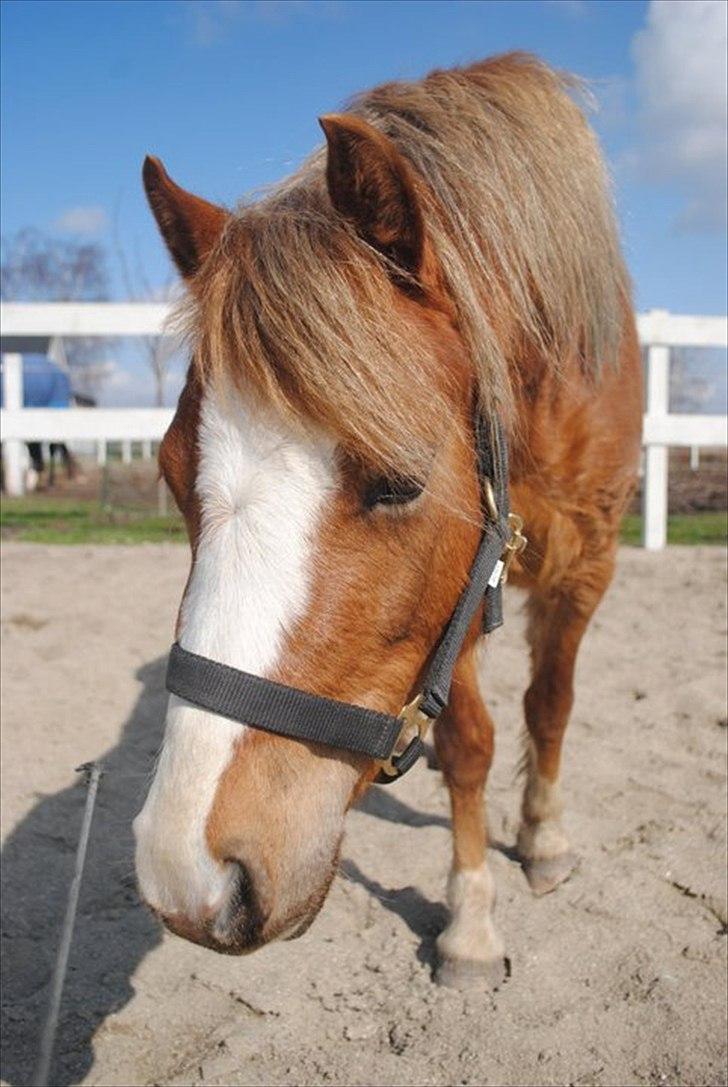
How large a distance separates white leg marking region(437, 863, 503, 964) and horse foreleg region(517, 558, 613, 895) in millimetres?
374

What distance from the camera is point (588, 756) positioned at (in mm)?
3939

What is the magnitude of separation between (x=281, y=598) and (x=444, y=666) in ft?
1.36

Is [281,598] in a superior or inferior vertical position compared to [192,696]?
superior

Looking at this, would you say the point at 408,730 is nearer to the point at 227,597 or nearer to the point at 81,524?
the point at 227,597

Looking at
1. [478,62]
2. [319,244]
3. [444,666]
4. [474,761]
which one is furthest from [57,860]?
[478,62]

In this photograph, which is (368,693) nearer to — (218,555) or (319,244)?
(218,555)

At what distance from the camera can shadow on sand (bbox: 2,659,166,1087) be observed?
2289 mm

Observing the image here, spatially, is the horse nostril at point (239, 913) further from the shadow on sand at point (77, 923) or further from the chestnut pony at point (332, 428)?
the shadow on sand at point (77, 923)

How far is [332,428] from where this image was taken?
1545 mm

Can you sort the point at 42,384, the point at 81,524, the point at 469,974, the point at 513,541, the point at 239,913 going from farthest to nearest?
the point at 42,384, the point at 81,524, the point at 469,974, the point at 513,541, the point at 239,913

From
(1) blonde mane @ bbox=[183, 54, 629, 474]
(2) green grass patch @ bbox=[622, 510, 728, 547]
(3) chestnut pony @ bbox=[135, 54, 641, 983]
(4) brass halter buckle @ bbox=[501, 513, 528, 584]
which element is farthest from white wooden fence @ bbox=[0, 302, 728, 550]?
(4) brass halter buckle @ bbox=[501, 513, 528, 584]

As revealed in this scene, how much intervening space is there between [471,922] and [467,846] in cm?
23

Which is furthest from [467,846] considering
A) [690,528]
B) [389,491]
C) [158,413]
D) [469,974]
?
[690,528]

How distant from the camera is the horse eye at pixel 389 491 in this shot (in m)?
1.57
